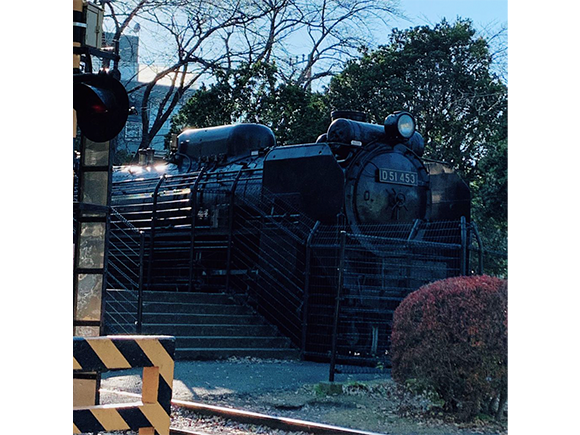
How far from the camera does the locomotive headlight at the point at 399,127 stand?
8.00m

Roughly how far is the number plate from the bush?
10.6 ft

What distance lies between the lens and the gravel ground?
441cm

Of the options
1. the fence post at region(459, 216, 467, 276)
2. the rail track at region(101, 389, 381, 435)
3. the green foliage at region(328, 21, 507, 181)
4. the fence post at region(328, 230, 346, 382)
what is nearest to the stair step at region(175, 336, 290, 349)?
the fence post at region(328, 230, 346, 382)

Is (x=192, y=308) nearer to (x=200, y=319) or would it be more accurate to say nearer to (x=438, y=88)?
(x=200, y=319)

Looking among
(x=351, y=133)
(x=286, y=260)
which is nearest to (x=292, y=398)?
(x=286, y=260)

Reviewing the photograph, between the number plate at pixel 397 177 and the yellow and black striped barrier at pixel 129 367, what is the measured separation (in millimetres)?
5408

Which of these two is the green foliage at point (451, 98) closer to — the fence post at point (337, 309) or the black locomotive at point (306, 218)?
the black locomotive at point (306, 218)

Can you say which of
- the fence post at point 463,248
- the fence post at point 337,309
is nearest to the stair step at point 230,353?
the fence post at point 337,309

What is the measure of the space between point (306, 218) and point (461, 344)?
3396 millimetres

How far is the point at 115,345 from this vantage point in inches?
95.2

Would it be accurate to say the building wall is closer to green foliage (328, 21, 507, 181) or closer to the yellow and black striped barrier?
green foliage (328, 21, 507, 181)
